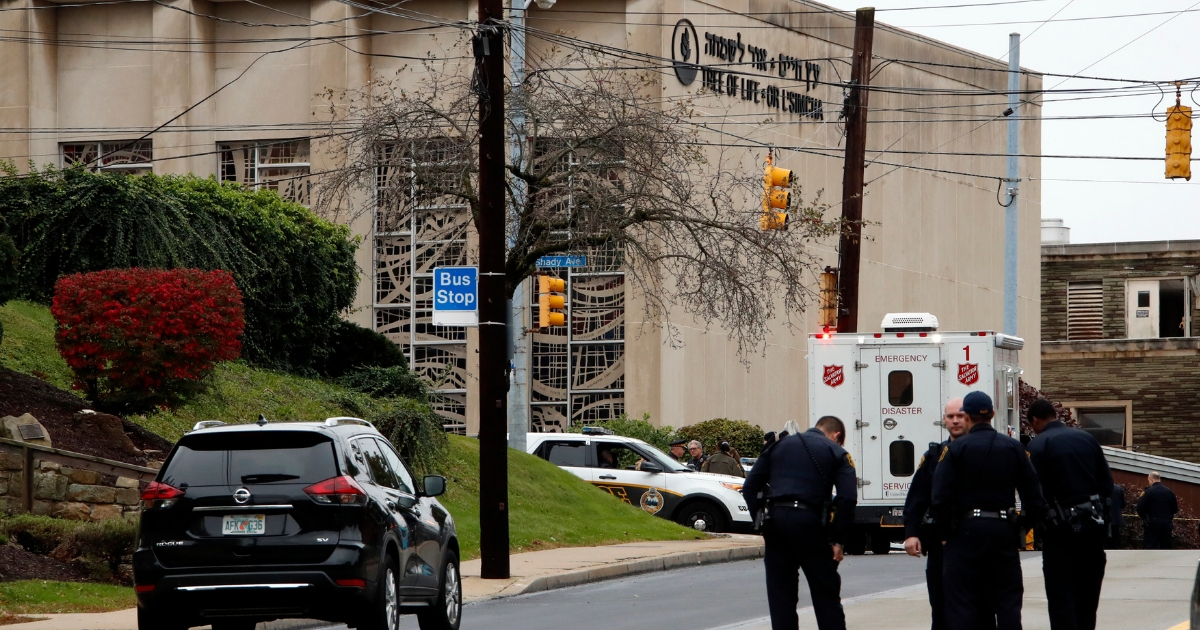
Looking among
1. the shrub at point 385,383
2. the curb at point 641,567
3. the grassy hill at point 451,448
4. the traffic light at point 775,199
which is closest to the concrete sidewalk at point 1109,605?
the curb at point 641,567

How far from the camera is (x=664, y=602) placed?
1552 centimetres

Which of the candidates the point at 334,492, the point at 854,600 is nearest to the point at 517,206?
the point at 854,600

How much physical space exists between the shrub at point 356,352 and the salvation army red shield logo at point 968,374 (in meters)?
10.8

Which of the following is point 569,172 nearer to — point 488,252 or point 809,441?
Answer: point 488,252

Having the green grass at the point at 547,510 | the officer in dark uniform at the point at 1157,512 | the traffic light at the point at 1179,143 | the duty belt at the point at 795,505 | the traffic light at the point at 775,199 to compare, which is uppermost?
the traffic light at the point at 1179,143

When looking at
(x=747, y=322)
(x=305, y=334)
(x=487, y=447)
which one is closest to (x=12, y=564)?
(x=487, y=447)

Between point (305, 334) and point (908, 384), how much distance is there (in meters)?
10.6

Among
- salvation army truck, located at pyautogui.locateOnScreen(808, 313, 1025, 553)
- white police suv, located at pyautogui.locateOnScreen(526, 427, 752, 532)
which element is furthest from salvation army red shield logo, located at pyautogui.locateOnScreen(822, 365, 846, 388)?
white police suv, located at pyautogui.locateOnScreen(526, 427, 752, 532)

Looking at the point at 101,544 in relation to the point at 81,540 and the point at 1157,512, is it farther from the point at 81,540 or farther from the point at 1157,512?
the point at 1157,512

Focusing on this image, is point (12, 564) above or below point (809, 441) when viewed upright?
below

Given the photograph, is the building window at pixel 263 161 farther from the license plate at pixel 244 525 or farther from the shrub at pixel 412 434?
the license plate at pixel 244 525

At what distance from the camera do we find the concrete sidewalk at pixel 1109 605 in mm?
12859

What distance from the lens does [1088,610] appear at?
11.2 meters

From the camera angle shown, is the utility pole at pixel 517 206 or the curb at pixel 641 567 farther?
the utility pole at pixel 517 206
